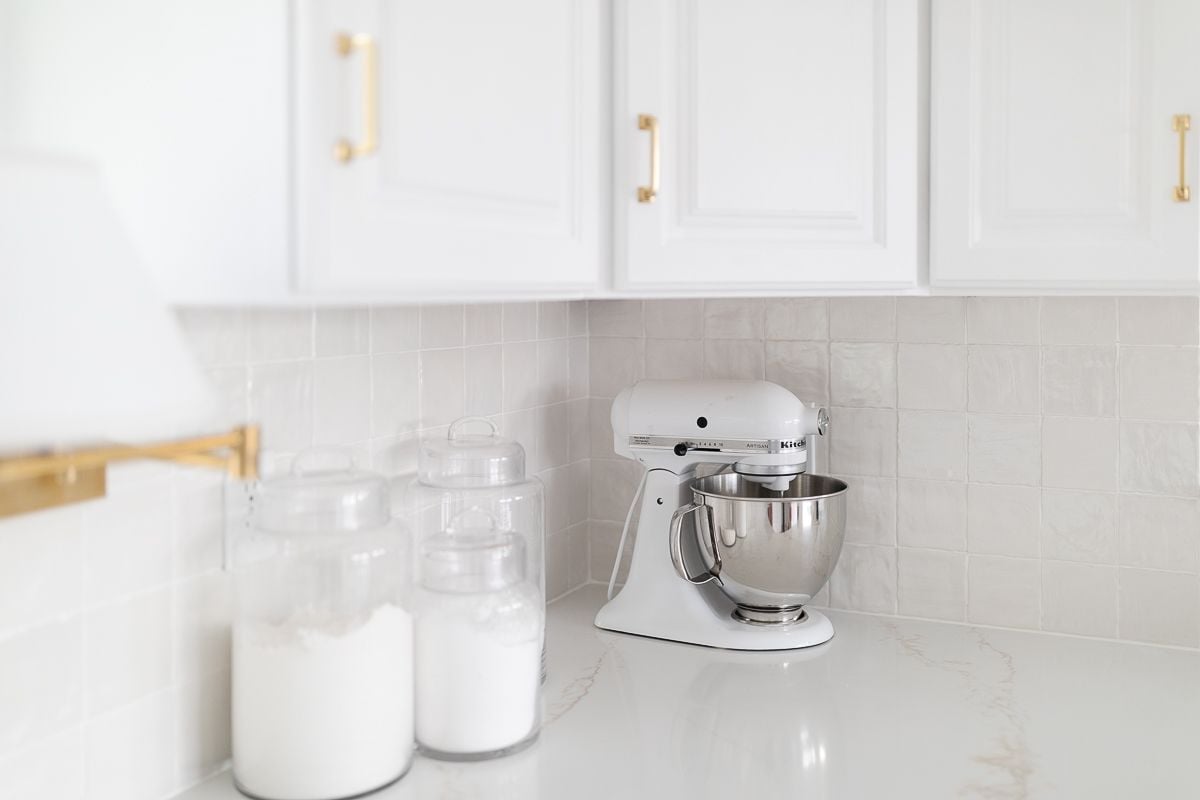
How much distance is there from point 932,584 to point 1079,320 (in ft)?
1.59

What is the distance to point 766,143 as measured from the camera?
57.2 inches

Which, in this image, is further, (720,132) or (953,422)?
(953,422)

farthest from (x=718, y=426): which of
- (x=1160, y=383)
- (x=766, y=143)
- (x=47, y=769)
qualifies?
(x=47, y=769)

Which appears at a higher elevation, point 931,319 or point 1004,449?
point 931,319

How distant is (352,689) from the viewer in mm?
1161

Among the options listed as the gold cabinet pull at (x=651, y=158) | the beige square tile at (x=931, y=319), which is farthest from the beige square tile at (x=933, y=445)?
the gold cabinet pull at (x=651, y=158)

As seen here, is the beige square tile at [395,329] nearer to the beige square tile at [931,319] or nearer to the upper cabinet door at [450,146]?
the upper cabinet door at [450,146]

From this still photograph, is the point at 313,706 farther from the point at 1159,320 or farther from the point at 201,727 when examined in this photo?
the point at 1159,320

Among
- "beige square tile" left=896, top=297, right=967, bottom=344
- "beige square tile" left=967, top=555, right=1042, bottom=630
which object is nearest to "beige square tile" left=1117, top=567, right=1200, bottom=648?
"beige square tile" left=967, top=555, right=1042, bottom=630

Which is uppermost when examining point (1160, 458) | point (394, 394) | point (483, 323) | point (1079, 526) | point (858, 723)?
point (483, 323)

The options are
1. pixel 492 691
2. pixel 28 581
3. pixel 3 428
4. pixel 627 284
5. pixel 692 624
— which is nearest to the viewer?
pixel 3 428

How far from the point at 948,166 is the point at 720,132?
32cm

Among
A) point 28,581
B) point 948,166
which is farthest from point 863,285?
point 28,581

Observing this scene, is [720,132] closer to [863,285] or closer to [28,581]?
[863,285]
